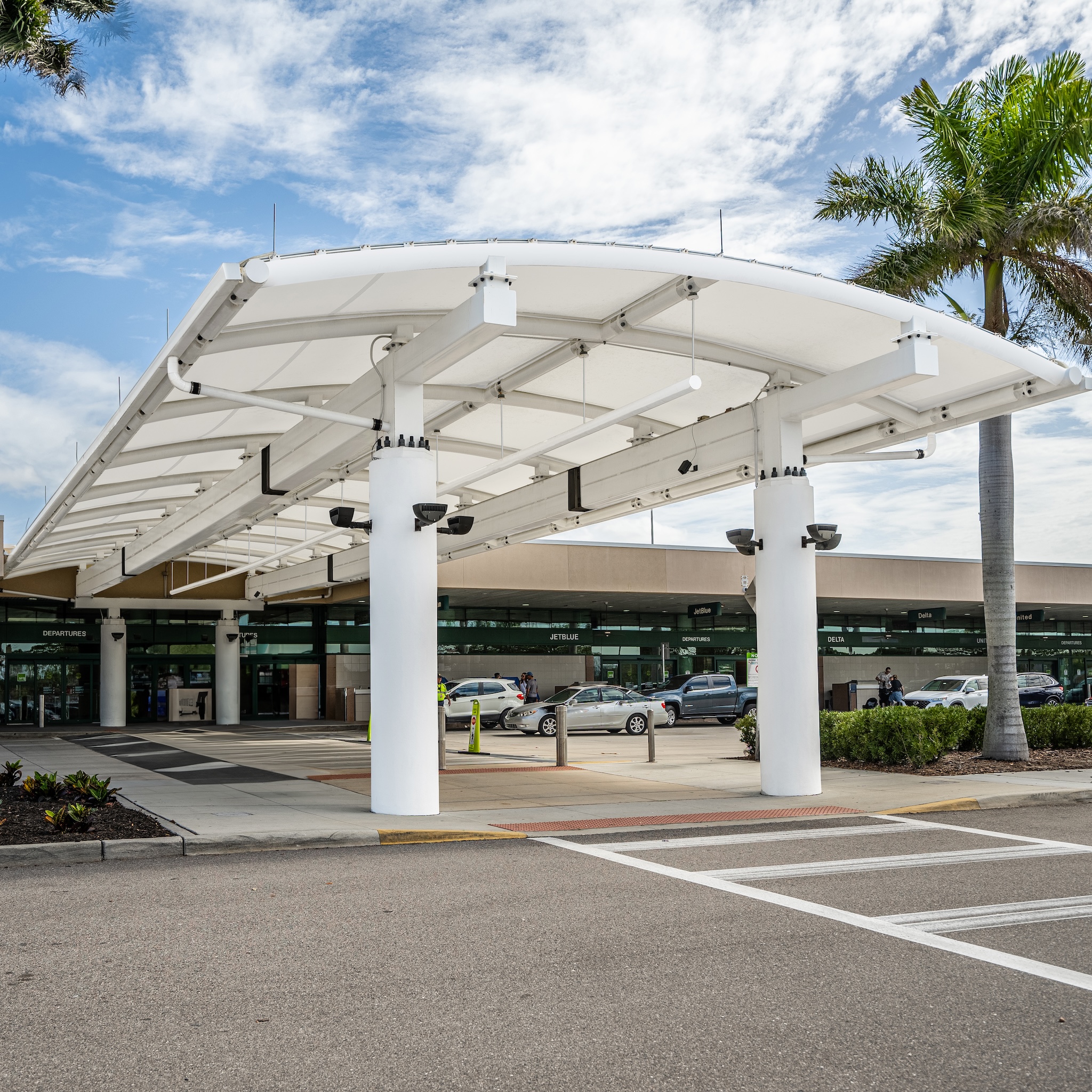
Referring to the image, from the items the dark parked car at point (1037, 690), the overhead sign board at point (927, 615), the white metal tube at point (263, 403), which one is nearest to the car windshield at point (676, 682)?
the dark parked car at point (1037, 690)

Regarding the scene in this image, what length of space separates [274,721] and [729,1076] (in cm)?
3396

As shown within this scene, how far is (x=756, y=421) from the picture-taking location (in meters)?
14.0

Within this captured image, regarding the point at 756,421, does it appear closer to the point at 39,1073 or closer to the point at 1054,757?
the point at 1054,757

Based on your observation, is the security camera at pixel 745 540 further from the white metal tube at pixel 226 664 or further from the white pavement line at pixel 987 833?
the white metal tube at pixel 226 664

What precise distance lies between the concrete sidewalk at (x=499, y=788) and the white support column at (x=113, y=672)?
369 inches

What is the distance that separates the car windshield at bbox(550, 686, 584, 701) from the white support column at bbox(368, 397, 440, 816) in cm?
1820

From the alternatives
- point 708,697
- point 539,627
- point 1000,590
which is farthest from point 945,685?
point 1000,590

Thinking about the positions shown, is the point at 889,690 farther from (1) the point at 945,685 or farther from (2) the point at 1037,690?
(2) the point at 1037,690

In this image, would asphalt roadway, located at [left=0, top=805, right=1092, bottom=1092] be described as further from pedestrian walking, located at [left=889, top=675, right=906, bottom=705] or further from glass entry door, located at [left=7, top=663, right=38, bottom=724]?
glass entry door, located at [left=7, top=663, right=38, bottom=724]

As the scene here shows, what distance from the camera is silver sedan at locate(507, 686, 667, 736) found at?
29.6 meters

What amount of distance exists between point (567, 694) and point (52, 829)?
21.1 metres

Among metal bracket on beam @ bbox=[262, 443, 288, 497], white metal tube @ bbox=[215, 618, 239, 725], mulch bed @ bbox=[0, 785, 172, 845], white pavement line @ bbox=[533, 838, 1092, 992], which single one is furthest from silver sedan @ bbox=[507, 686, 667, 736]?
white pavement line @ bbox=[533, 838, 1092, 992]

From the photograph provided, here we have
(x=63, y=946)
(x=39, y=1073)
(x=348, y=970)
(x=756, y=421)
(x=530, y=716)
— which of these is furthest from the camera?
(x=530, y=716)

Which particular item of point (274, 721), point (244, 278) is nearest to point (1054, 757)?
point (244, 278)
